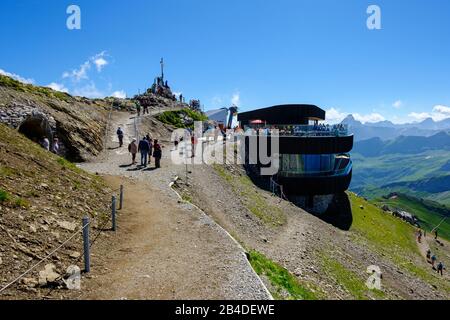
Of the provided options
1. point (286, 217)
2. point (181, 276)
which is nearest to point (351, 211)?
point (286, 217)

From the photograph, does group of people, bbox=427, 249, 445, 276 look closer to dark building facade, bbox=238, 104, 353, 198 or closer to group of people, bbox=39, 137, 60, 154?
dark building facade, bbox=238, 104, 353, 198

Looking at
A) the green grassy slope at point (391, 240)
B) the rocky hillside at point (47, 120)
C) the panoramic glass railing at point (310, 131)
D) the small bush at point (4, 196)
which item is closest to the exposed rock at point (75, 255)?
the small bush at point (4, 196)

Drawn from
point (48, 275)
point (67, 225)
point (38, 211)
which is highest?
point (38, 211)

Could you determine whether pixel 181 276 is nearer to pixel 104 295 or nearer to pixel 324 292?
pixel 104 295

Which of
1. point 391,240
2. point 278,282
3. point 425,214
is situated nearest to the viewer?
point 278,282

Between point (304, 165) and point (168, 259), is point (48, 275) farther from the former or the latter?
point (304, 165)

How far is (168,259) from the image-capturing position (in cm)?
1234

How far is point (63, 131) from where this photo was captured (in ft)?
98.2

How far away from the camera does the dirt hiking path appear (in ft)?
33.1

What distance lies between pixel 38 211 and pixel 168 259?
532cm

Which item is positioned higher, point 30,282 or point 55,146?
point 55,146

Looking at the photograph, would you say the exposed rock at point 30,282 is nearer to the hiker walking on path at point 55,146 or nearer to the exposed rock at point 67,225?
the exposed rock at point 67,225

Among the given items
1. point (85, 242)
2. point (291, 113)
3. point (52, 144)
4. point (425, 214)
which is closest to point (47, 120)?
point (52, 144)
